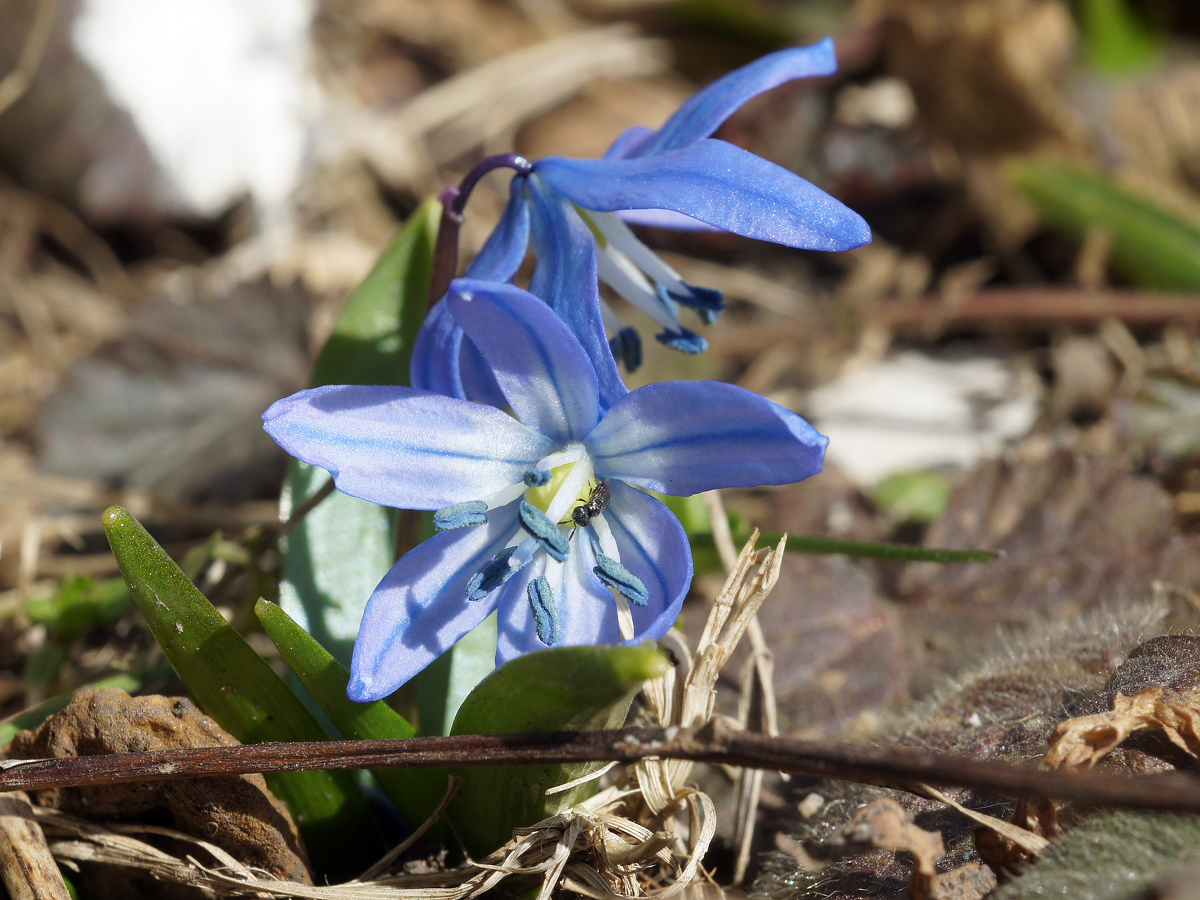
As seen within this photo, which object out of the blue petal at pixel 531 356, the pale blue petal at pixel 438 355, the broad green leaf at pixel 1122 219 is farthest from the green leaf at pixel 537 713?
the broad green leaf at pixel 1122 219

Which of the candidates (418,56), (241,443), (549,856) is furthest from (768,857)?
(418,56)

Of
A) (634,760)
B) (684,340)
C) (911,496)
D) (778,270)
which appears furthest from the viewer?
(778,270)

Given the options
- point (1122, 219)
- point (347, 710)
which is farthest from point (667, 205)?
point (1122, 219)

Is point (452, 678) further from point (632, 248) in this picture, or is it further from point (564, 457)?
point (632, 248)

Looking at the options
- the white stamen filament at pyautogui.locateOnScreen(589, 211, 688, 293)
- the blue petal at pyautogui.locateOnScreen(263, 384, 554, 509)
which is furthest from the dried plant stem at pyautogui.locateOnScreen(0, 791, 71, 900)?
the white stamen filament at pyautogui.locateOnScreen(589, 211, 688, 293)

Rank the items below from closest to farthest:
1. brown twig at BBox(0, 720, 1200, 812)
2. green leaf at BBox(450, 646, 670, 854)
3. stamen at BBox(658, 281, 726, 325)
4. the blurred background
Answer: brown twig at BBox(0, 720, 1200, 812), green leaf at BBox(450, 646, 670, 854), stamen at BBox(658, 281, 726, 325), the blurred background

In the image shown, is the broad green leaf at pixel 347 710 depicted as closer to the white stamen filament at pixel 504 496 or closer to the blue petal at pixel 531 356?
the white stamen filament at pixel 504 496

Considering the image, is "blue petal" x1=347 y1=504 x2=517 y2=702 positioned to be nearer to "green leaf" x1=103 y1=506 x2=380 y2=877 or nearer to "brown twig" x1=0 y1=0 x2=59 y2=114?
"green leaf" x1=103 y1=506 x2=380 y2=877
